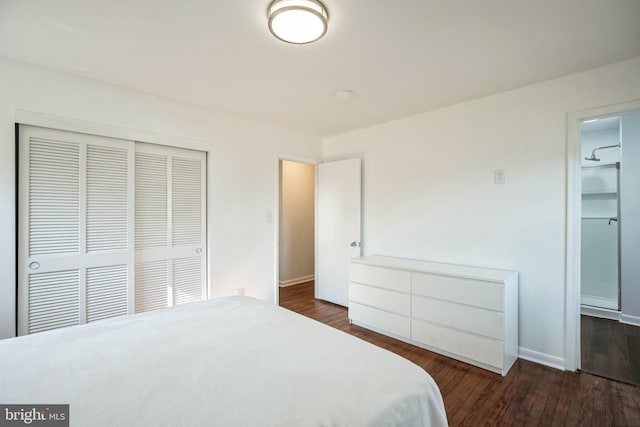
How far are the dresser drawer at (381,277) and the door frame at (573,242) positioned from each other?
1271 mm

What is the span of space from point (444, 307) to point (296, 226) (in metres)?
3.22

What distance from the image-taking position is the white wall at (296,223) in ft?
16.9

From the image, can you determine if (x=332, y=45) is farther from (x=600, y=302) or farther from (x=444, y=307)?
(x=600, y=302)

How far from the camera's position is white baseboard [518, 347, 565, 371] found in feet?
7.79

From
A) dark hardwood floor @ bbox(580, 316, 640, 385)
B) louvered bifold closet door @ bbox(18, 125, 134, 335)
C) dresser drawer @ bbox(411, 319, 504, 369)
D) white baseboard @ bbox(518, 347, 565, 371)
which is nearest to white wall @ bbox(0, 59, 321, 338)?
louvered bifold closet door @ bbox(18, 125, 134, 335)

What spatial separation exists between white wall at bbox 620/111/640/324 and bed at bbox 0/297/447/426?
367 cm

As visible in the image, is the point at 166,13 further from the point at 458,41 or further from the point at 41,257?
the point at 41,257

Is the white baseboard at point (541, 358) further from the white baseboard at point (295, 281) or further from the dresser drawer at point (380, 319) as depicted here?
the white baseboard at point (295, 281)

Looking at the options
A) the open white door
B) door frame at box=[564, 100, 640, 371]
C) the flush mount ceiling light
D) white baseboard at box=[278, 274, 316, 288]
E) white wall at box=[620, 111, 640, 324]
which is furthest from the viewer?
white baseboard at box=[278, 274, 316, 288]

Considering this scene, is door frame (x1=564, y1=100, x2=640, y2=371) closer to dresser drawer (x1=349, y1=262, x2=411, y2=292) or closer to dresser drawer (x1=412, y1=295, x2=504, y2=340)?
dresser drawer (x1=412, y1=295, x2=504, y2=340)

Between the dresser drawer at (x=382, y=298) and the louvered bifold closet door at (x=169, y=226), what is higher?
the louvered bifold closet door at (x=169, y=226)

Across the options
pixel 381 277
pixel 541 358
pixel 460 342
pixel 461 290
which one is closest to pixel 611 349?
pixel 541 358

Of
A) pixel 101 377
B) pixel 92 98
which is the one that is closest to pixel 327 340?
pixel 101 377

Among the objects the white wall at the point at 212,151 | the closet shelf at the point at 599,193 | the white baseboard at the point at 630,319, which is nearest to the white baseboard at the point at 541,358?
the white baseboard at the point at 630,319
